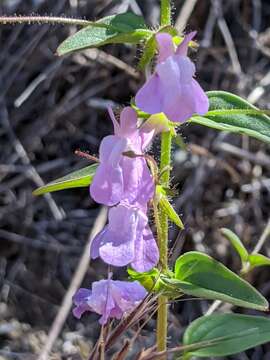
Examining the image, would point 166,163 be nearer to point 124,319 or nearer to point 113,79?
point 124,319

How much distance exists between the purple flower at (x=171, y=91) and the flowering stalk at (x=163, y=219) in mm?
73

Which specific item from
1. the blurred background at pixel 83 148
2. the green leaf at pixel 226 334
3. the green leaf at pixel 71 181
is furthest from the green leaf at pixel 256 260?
the blurred background at pixel 83 148

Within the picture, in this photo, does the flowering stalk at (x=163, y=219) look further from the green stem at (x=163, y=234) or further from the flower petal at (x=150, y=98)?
the flower petal at (x=150, y=98)

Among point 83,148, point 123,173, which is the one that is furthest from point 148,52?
point 83,148

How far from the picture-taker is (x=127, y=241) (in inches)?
41.5

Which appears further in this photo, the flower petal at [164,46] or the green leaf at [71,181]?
the green leaf at [71,181]

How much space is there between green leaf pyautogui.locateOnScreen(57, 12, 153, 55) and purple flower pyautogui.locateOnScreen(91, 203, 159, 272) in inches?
9.1

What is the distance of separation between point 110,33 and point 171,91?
0.19m

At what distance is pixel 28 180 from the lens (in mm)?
2555

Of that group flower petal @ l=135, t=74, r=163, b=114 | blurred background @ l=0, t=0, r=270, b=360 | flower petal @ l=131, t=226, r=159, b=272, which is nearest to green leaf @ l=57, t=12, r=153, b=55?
flower petal @ l=135, t=74, r=163, b=114

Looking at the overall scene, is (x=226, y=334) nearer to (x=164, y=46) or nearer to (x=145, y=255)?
(x=145, y=255)

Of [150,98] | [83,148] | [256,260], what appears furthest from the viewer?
[83,148]

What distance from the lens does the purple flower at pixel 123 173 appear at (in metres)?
1.02

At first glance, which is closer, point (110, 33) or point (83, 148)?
point (110, 33)
